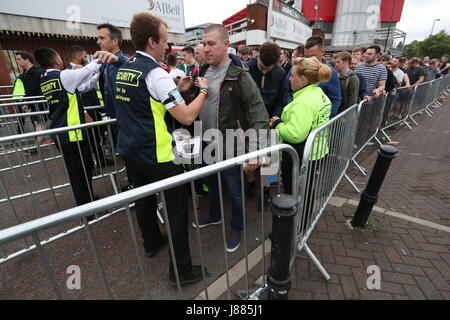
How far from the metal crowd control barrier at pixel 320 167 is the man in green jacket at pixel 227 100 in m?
0.51

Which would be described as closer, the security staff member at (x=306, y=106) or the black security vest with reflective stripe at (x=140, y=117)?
the black security vest with reflective stripe at (x=140, y=117)

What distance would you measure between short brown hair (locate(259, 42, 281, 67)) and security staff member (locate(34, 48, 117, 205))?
2.07 meters

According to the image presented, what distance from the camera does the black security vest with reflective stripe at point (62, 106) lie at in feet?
8.49

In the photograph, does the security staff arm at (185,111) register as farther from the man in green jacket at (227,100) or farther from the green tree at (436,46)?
the green tree at (436,46)

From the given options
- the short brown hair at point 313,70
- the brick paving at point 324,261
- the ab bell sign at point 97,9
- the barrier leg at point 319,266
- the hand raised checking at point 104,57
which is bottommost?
the brick paving at point 324,261

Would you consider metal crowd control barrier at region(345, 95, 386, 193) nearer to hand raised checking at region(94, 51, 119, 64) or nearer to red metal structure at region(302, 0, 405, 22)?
hand raised checking at region(94, 51, 119, 64)

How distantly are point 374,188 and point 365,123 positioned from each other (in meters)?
2.05

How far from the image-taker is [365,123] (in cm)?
445

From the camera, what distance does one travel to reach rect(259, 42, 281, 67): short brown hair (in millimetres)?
3201

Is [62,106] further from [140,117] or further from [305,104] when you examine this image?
[305,104]

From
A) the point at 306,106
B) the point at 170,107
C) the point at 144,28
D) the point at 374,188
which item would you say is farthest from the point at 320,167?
the point at 144,28

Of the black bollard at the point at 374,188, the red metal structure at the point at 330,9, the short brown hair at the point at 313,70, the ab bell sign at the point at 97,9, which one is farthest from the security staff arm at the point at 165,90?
the red metal structure at the point at 330,9
